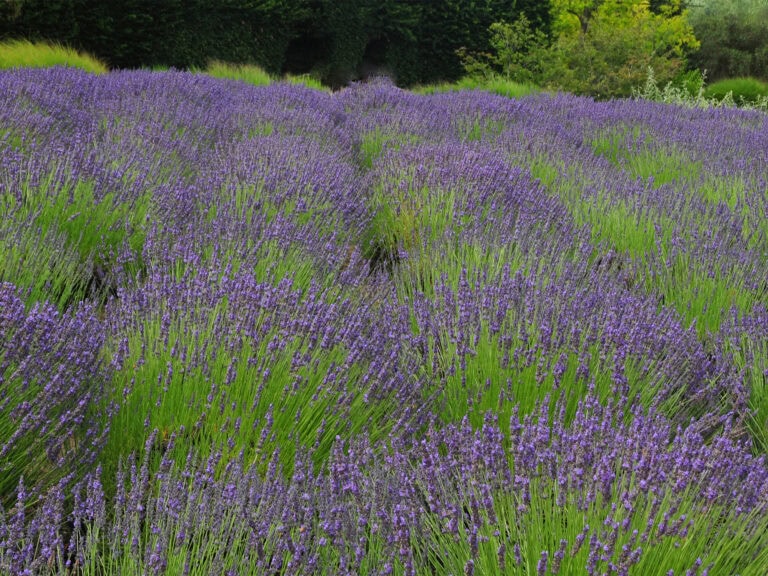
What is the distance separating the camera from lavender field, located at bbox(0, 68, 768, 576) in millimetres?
1317

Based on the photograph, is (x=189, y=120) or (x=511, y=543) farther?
(x=189, y=120)

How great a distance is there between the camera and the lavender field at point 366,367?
51.9 inches

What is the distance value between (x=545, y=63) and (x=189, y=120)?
942 cm

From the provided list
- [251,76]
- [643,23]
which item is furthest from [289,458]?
[643,23]

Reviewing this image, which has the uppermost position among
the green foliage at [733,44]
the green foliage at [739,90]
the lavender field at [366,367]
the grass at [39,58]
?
the green foliage at [733,44]

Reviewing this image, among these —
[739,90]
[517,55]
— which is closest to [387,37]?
[517,55]

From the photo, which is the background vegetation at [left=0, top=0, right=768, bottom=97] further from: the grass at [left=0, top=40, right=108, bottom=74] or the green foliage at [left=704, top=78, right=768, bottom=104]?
the grass at [left=0, top=40, right=108, bottom=74]

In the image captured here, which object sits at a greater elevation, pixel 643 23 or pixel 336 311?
pixel 643 23

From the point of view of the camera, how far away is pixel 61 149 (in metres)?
3.42

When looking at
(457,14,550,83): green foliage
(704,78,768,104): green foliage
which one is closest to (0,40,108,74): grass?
(457,14,550,83): green foliage

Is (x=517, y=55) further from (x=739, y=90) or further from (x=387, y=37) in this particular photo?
(x=739, y=90)

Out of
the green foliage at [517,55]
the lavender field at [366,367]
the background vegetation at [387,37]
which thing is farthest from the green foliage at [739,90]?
the lavender field at [366,367]

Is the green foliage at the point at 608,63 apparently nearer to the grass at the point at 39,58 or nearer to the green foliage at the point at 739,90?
the green foliage at the point at 739,90

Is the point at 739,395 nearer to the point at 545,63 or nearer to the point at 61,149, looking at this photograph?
the point at 61,149
